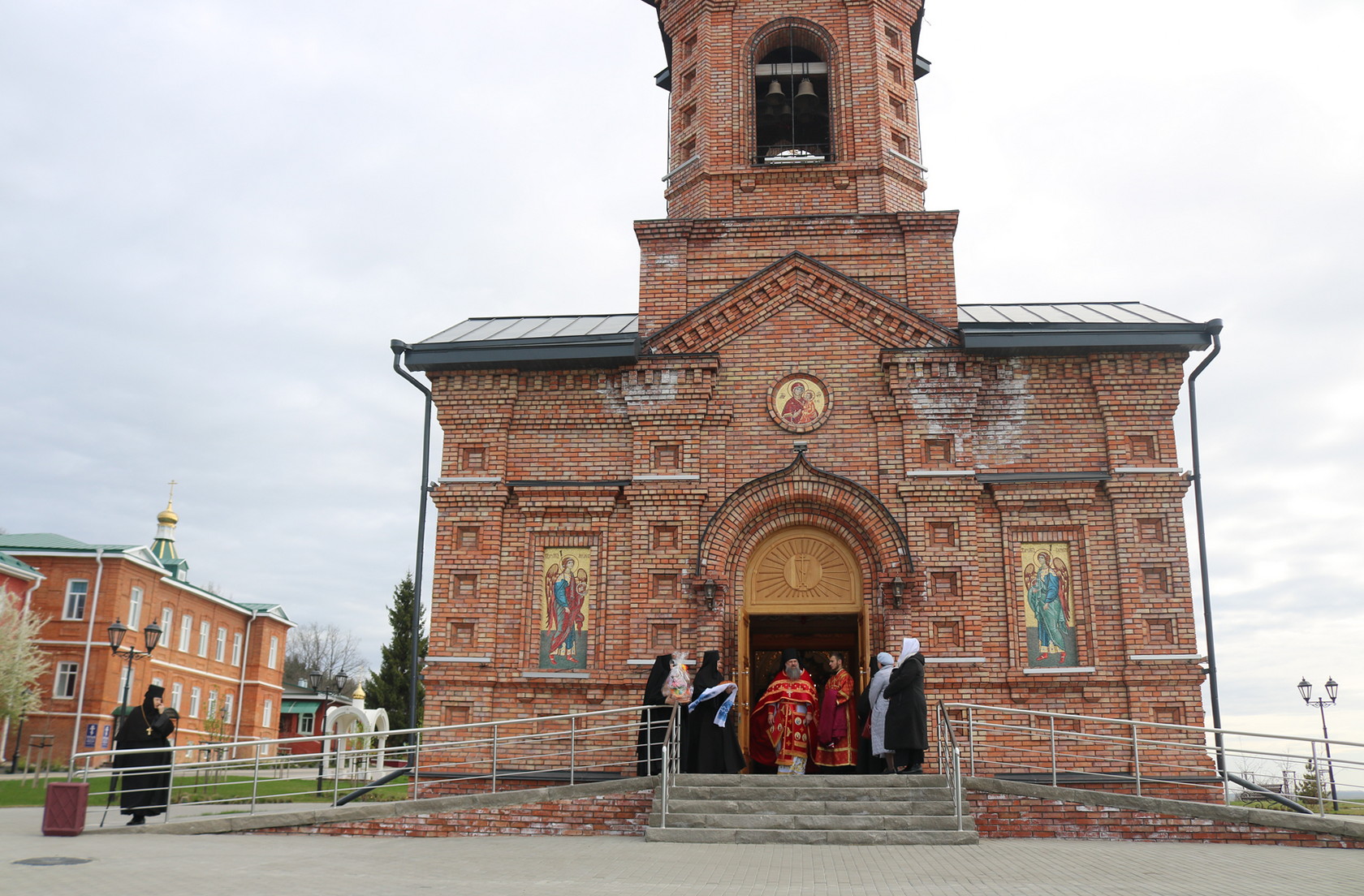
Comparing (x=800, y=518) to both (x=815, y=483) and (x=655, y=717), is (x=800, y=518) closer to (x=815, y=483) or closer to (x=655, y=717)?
(x=815, y=483)

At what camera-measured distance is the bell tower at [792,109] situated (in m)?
15.6

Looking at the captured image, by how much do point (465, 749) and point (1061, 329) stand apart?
914 centimetres

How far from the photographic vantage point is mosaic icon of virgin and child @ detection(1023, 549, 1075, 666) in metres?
13.0

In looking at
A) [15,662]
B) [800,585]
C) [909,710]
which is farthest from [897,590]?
[15,662]

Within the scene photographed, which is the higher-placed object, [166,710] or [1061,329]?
[1061,329]

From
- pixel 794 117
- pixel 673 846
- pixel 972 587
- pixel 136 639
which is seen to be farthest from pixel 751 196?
pixel 136 639

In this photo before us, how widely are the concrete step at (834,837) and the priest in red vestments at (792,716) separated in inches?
80.6

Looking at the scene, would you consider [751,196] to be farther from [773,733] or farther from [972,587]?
[773,733]

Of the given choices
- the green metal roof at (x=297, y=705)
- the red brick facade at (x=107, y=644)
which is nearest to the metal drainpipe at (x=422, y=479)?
the red brick facade at (x=107, y=644)

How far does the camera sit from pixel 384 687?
1405 inches

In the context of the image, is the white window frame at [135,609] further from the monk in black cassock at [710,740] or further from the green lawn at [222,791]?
the monk in black cassock at [710,740]

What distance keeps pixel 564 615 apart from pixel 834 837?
5.13 meters

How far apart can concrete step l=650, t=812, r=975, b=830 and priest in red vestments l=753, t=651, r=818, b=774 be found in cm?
180

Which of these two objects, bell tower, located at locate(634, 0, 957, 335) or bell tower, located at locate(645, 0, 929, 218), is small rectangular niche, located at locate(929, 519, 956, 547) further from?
bell tower, located at locate(645, 0, 929, 218)
